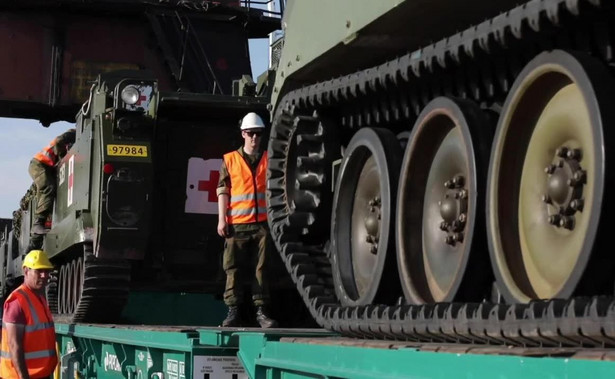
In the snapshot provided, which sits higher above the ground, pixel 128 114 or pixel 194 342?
pixel 128 114

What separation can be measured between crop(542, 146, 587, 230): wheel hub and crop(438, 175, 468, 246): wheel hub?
0.65 meters

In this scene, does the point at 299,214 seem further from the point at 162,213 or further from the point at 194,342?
the point at 162,213

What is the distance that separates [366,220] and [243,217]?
2161 millimetres

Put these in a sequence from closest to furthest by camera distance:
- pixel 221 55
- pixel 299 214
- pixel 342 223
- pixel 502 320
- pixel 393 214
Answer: pixel 502 320 → pixel 393 214 → pixel 342 223 → pixel 299 214 → pixel 221 55

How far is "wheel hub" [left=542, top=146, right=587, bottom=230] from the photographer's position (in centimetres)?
398

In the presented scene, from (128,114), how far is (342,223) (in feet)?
13.4

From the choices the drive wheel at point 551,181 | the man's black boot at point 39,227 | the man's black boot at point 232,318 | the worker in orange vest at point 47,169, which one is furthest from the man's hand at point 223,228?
the man's black boot at point 39,227

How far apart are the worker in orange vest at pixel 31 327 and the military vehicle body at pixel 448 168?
2.20m

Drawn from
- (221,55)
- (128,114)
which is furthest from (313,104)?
(221,55)

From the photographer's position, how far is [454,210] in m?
4.87

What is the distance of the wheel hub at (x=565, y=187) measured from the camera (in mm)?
3979

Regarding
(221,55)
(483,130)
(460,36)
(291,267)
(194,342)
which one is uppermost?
(221,55)

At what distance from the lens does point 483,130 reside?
4.64 meters

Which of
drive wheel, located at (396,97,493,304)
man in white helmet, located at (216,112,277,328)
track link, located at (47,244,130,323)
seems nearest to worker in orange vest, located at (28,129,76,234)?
track link, located at (47,244,130,323)
